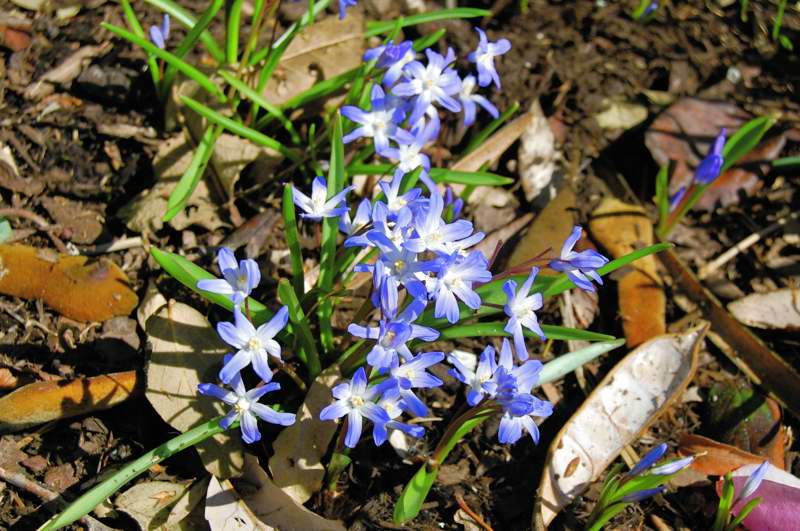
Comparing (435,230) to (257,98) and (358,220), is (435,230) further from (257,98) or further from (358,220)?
(257,98)

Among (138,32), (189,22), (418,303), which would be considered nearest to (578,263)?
(418,303)

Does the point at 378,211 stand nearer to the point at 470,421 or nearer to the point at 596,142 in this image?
the point at 470,421

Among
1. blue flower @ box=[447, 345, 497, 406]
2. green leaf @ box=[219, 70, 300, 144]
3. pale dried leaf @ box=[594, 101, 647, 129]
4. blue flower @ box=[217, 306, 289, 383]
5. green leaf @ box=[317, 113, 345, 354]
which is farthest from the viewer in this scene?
pale dried leaf @ box=[594, 101, 647, 129]

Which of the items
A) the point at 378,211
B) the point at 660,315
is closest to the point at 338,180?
the point at 378,211

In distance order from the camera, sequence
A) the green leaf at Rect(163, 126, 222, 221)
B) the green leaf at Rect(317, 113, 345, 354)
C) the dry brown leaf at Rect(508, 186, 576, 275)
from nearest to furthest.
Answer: the green leaf at Rect(317, 113, 345, 354), the green leaf at Rect(163, 126, 222, 221), the dry brown leaf at Rect(508, 186, 576, 275)

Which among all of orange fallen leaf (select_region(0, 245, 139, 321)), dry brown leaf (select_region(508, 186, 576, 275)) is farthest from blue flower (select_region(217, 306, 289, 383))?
dry brown leaf (select_region(508, 186, 576, 275))

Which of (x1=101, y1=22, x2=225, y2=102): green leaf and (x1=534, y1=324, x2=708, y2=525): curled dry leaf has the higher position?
(x1=101, y1=22, x2=225, y2=102): green leaf

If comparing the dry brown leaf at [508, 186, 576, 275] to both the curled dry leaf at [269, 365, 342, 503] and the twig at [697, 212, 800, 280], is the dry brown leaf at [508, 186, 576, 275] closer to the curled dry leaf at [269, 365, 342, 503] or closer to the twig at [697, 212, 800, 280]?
the twig at [697, 212, 800, 280]
